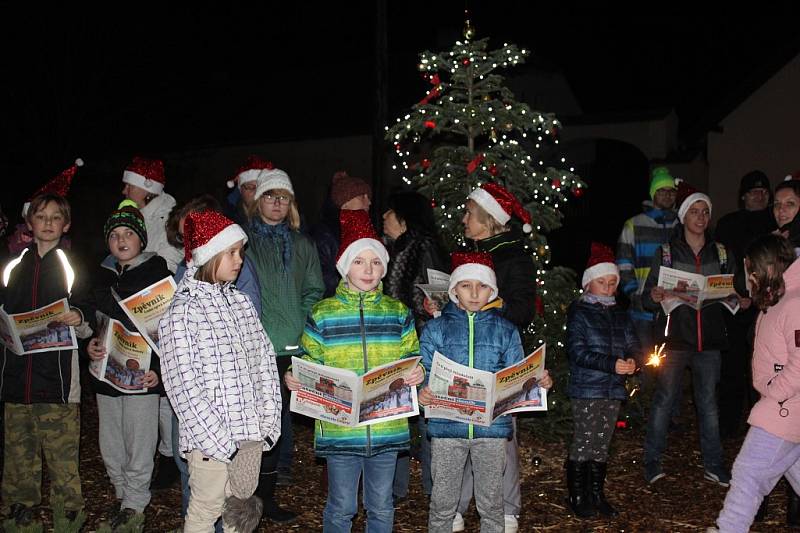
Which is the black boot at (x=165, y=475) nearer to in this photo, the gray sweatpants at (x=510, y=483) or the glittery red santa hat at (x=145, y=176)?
the glittery red santa hat at (x=145, y=176)

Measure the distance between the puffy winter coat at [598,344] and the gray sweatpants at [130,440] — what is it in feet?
9.50

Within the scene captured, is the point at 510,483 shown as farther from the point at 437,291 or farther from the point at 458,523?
the point at 437,291

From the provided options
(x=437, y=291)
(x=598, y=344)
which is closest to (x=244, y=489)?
(x=437, y=291)

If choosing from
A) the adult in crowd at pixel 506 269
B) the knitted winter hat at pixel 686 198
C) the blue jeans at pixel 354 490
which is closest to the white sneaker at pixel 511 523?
the adult in crowd at pixel 506 269

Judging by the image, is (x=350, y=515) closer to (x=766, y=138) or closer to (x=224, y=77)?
(x=766, y=138)

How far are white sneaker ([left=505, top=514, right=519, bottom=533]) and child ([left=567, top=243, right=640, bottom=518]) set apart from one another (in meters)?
0.59

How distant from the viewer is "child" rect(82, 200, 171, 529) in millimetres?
5520

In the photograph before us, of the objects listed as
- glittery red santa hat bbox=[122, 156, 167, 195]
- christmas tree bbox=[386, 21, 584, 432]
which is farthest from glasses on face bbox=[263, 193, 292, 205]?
christmas tree bbox=[386, 21, 584, 432]

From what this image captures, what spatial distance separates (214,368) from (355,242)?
1178 millimetres

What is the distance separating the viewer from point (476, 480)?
16.6 ft

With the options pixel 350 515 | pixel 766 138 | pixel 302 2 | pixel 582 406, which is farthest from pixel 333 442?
pixel 302 2

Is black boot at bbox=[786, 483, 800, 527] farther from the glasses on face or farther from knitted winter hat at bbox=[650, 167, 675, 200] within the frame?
the glasses on face

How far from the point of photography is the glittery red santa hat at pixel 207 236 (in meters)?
4.47

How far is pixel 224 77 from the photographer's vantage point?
86.1 feet
